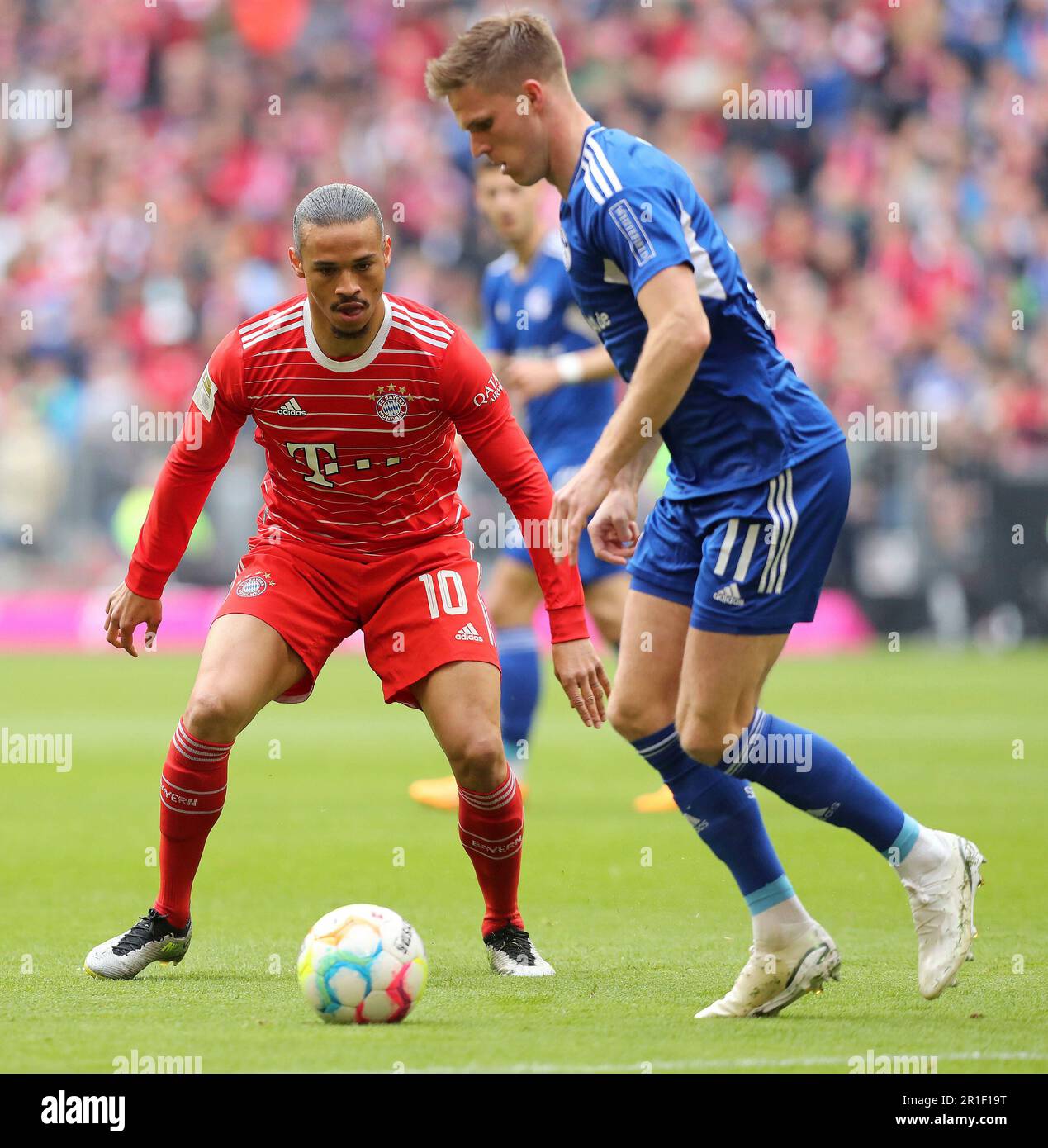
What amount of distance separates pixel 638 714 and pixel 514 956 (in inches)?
33.5

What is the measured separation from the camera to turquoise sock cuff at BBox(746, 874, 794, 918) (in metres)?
5.05

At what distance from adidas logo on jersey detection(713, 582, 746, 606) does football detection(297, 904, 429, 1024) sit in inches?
45.6

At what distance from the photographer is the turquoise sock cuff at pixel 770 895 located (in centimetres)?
505

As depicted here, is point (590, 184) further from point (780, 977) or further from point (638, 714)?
point (780, 977)

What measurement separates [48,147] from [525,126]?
724 inches

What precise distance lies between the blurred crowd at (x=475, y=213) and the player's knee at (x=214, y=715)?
39.6 ft

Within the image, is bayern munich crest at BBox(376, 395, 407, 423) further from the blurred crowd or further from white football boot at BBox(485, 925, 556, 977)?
the blurred crowd

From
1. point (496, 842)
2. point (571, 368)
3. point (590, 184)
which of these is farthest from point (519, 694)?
point (590, 184)

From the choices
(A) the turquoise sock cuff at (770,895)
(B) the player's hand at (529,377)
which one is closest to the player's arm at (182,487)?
(A) the turquoise sock cuff at (770,895)

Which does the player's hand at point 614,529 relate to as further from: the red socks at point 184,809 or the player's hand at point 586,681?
the red socks at point 184,809

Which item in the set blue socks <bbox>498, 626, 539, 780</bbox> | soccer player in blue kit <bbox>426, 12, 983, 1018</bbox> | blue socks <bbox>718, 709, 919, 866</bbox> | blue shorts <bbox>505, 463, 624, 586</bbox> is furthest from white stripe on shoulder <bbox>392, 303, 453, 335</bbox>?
blue socks <bbox>498, 626, 539, 780</bbox>

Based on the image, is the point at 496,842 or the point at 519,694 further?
the point at 519,694

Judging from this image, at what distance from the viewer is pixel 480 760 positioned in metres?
5.40
